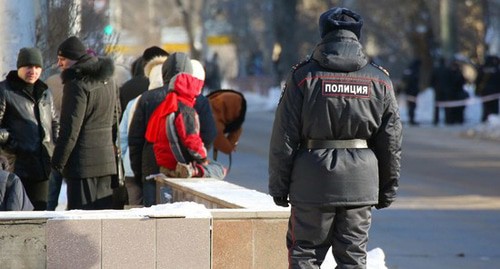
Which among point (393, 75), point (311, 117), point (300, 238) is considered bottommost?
point (393, 75)

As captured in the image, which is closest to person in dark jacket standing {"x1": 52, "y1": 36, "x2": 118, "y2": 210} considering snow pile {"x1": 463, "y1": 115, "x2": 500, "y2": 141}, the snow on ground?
the snow on ground

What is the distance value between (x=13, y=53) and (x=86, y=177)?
2.17 m

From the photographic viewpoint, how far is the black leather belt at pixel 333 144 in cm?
736

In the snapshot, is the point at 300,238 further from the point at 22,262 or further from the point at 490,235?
the point at 490,235

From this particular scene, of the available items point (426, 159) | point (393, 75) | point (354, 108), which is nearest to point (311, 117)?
point (354, 108)

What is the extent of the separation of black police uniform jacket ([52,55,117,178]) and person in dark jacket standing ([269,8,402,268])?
328 cm

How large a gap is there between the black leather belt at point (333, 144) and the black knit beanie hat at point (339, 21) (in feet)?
1.79

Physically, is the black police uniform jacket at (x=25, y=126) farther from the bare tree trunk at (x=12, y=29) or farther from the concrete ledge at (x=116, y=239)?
the concrete ledge at (x=116, y=239)

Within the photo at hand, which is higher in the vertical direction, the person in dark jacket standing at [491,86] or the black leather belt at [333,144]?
the black leather belt at [333,144]

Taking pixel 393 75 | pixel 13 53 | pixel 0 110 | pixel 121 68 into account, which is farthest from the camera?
pixel 393 75

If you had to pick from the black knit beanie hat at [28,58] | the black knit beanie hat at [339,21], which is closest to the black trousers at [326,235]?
the black knit beanie hat at [339,21]

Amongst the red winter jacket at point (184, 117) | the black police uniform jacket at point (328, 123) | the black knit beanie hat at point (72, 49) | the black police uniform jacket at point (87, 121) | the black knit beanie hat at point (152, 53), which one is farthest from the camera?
the black knit beanie hat at point (152, 53)

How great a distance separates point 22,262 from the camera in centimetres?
760

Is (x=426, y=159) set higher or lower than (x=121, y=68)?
lower
